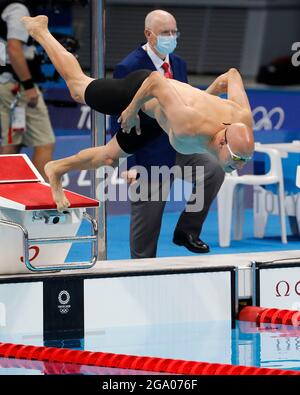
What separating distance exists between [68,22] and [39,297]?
8.62 metres

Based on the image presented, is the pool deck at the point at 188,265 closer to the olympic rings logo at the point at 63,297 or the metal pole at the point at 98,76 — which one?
the olympic rings logo at the point at 63,297

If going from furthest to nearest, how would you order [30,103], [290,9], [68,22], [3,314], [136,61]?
[290,9] < [68,22] < [30,103] < [136,61] < [3,314]

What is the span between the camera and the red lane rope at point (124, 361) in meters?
6.62

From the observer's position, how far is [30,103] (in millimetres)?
10922

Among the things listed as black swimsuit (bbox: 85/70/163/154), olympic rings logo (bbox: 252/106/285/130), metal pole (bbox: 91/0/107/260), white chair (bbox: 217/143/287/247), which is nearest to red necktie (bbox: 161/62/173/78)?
metal pole (bbox: 91/0/107/260)

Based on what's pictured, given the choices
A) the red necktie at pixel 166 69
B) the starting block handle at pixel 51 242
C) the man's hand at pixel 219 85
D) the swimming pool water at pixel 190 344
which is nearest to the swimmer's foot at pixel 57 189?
the starting block handle at pixel 51 242

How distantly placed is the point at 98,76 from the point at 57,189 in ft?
3.93

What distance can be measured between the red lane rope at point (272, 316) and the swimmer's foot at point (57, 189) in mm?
1276

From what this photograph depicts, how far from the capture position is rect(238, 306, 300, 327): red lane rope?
802 centimetres

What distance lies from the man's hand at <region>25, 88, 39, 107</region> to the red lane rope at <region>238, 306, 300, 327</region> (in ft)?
11.2
